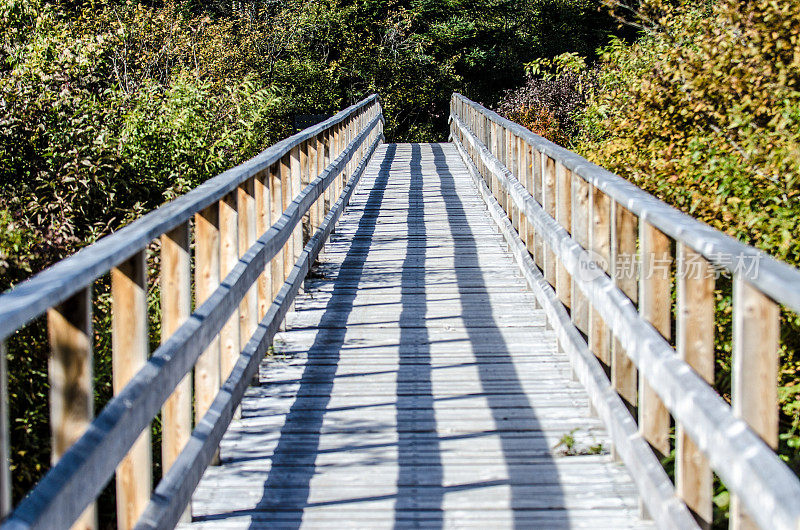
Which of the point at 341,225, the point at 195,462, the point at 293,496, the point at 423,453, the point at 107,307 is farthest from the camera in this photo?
the point at 341,225

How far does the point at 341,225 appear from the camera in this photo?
34.7 feet

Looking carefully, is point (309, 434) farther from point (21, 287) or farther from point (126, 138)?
point (126, 138)

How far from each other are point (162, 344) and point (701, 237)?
5.68 ft

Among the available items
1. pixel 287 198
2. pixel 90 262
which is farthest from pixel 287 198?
pixel 90 262

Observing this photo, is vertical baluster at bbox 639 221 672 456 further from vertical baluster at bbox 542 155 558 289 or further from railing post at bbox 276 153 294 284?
railing post at bbox 276 153 294 284

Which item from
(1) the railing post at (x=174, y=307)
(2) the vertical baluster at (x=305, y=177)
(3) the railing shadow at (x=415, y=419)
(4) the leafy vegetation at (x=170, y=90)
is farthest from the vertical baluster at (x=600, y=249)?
(2) the vertical baluster at (x=305, y=177)

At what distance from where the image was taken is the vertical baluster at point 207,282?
3.96 m

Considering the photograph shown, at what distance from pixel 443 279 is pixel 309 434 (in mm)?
3460

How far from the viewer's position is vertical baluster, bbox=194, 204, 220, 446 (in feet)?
13.0

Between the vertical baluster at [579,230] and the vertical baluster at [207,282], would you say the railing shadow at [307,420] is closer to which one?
the vertical baluster at [207,282]

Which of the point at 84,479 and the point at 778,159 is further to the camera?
the point at 778,159

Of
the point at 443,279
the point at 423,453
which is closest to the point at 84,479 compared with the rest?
the point at 423,453

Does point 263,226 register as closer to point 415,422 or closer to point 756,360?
point 415,422

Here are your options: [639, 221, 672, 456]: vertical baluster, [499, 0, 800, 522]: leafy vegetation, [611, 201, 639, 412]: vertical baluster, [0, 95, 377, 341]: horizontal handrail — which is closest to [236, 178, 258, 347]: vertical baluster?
[0, 95, 377, 341]: horizontal handrail
